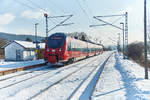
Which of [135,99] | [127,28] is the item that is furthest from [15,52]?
[135,99]

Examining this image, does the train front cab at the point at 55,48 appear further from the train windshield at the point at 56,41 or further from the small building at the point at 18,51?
the small building at the point at 18,51

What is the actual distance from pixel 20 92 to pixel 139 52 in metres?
32.5

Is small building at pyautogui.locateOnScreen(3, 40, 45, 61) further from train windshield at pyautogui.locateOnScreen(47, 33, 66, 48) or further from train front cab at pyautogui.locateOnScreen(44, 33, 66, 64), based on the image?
Result: train front cab at pyautogui.locateOnScreen(44, 33, 66, 64)

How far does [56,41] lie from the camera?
1538 centimetres

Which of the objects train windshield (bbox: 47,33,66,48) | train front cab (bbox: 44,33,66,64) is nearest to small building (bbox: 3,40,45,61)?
train windshield (bbox: 47,33,66,48)

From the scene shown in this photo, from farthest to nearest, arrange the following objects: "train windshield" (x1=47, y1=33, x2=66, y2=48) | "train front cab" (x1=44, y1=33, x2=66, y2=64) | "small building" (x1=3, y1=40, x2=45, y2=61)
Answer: "small building" (x1=3, y1=40, x2=45, y2=61) < "train windshield" (x1=47, y1=33, x2=66, y2=48) < "train front cab" (x1=44, y1=33, x2=66, y2=64)

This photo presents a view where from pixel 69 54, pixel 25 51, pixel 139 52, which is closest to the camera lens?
pixel 69 54

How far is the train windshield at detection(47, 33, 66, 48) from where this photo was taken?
1513 centimetres

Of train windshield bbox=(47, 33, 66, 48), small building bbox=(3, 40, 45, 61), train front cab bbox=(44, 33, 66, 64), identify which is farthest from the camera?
small building bbox=(3, 40, 45, 61)

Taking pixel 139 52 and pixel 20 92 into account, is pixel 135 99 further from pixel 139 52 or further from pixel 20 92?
pixel 139 52

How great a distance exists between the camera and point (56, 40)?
15.4 metres

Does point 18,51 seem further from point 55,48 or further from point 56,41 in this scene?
point 55,48

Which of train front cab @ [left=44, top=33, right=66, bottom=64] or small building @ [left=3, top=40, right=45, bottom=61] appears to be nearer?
train front cab @ [left=44, top=33, right=66, bottom=64]

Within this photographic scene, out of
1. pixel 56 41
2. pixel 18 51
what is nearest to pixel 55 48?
pixel 56 41
